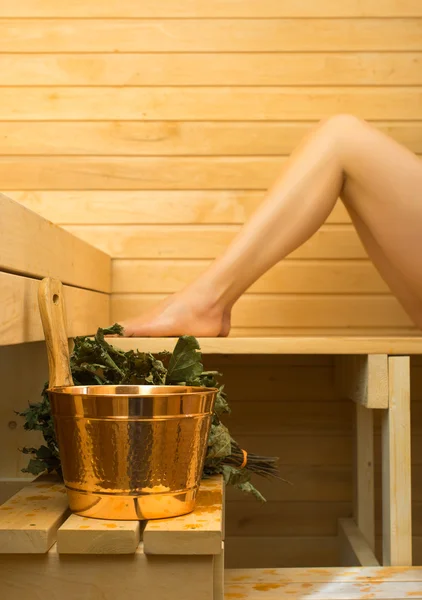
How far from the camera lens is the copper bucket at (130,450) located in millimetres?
866

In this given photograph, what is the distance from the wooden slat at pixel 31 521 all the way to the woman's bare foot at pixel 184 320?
1.73ft

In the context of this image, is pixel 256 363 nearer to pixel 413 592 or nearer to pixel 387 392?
pixel 387 392

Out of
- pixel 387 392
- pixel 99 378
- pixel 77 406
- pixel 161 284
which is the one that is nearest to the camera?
pixel 77 406

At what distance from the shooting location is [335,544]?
2045 millimetres

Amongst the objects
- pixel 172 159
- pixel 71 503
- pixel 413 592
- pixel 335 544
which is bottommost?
pixel 335 544

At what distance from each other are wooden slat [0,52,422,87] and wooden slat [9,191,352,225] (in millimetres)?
318

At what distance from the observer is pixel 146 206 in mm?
2029

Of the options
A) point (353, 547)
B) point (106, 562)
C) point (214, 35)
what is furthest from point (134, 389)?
point (214, 35)

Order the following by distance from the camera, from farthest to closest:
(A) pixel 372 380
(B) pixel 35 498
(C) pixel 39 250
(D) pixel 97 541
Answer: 1. (A) pixel 372 380
2. (C) pixel 39 250
3. (B) pixel 35 498
4. (D) pixel 97 541

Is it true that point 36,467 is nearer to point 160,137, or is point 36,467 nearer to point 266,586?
point 266,586

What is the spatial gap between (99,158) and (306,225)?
2.62 feet

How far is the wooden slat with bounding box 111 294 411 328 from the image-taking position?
6.58ft

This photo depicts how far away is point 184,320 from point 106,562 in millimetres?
705

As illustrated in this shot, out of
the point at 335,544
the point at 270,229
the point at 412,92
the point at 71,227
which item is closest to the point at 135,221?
the point at 71,227
